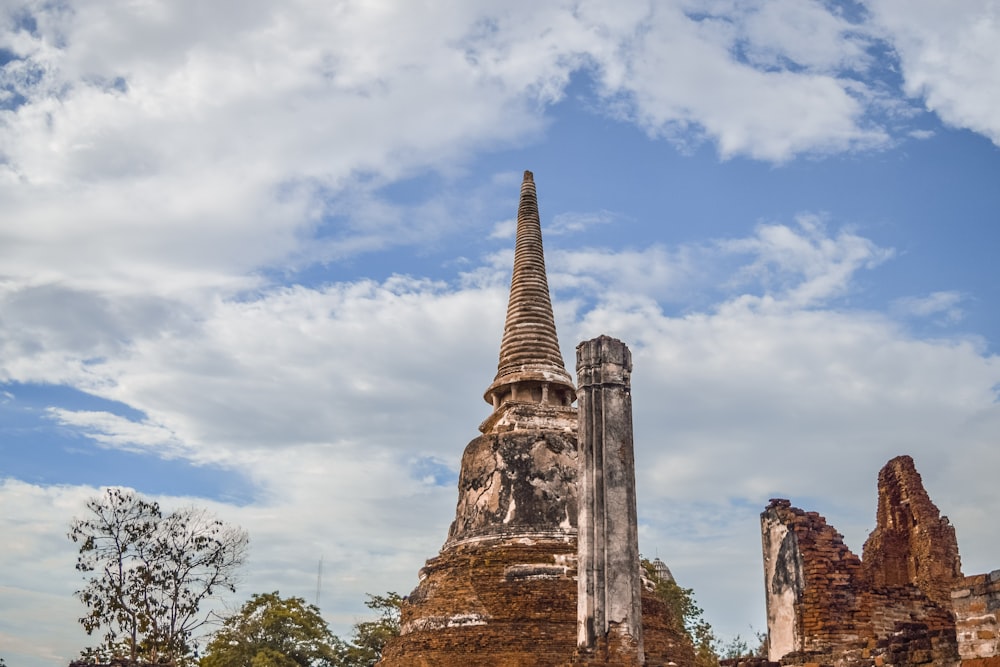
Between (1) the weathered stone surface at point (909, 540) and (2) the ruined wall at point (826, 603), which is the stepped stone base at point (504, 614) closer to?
(1) the weathered stone surface at point (909, 540)

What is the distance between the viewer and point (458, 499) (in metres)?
22.5

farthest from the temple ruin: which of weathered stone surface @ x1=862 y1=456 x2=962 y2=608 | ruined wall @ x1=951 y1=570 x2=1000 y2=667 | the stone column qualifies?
weathered stone surface @ x1=862 y1=456 x2=962 y2=608

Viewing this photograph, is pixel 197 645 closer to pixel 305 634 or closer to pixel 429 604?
pixel 305 634

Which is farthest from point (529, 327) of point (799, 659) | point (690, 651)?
point (799, 659)

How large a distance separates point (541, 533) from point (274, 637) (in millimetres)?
10981

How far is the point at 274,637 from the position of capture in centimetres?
2756

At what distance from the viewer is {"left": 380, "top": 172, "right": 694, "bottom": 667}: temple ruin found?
498 inches

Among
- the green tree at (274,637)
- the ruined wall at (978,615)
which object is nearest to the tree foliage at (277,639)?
the green tree at (274,637)

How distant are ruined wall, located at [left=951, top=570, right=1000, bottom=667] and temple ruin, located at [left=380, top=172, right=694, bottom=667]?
3.82 meters

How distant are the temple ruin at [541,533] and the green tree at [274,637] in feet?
25.4

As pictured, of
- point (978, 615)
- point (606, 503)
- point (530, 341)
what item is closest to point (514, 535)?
point (530, 341)

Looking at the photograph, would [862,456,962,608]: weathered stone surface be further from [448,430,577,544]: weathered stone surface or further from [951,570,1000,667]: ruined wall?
[951,570,1000,667]: ruined wall

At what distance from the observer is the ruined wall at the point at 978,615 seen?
9688 mm

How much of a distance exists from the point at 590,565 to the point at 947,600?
8.46 meters
